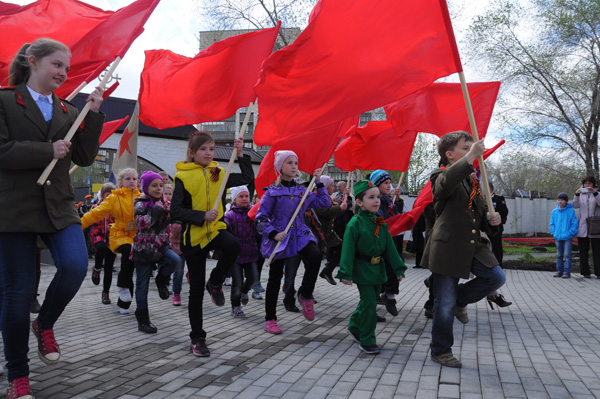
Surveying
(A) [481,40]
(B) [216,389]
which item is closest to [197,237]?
(B) [216,389]

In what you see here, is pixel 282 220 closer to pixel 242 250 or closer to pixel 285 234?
pixel 285 234

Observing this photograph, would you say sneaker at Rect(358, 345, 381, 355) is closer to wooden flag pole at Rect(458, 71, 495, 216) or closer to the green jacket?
the green jacket

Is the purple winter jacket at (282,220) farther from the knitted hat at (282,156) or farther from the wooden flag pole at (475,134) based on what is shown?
the wooden flag pole at (475,134)

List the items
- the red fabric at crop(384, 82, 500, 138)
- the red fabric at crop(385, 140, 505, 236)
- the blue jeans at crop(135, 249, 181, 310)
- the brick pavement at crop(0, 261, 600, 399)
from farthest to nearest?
the red fabric at crop(384, 82, 500, 138) < the red fabric at crop(385, 140, 505, 236) < the blue jeans at crop(135, 249, 181, 310) < the brick pavement at crop(0, 261, 600, 399)

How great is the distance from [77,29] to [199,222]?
119 inches

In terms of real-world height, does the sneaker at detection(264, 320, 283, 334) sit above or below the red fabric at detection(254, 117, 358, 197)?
below

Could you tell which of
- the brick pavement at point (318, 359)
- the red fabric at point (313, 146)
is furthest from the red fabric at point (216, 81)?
the brick pavement at point (318, 359)

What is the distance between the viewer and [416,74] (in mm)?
4816

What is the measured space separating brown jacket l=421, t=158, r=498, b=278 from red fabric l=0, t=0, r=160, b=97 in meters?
3.32

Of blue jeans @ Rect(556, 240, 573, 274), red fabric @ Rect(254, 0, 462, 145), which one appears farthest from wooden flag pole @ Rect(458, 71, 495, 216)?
blue jeans @ Rect(556, 240, 573, 274)

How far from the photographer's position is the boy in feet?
14.2

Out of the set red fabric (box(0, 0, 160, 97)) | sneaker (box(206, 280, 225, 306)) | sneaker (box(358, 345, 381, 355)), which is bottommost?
sneaker (box(358, 345, 381, 355))

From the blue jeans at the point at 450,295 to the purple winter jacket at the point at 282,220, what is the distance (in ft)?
6.37

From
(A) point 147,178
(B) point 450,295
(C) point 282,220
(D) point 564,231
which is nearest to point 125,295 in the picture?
(A) point 147,178
